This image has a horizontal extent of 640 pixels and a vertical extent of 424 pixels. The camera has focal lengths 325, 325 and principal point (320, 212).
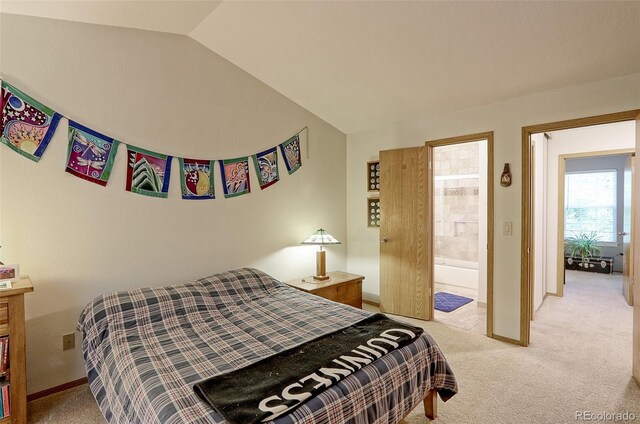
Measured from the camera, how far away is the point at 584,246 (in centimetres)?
610

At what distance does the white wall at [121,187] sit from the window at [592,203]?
6.33 m

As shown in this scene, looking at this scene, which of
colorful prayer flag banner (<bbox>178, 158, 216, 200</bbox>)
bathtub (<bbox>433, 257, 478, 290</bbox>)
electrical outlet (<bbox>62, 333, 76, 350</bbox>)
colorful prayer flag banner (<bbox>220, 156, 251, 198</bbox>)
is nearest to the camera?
electrical outlet (<bbox>62, 333, 76, 350</bbox>)

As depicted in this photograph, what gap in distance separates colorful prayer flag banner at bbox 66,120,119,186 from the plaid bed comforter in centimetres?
93

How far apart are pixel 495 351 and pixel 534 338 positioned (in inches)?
22.6

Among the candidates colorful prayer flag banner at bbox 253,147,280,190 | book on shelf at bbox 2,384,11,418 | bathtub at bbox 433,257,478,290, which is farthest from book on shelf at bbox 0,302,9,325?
bathtub at bbox 433,257,478,290

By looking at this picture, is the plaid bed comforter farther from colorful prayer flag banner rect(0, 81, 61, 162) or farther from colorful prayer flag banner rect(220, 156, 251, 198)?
colorful prayer flag banner rect(0, 81, 61, 162)

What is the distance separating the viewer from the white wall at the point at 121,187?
7.28 feet

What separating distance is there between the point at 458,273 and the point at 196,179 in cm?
420

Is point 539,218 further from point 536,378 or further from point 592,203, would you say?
point 592,203

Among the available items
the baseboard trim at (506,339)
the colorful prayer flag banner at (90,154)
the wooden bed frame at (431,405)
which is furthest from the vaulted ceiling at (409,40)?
the wooden bed frame at (431,405)

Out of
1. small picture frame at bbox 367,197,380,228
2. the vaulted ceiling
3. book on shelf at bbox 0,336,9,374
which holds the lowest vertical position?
book on shelf at bbox 0,336,9,374

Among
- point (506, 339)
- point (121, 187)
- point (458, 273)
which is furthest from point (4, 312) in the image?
point (458, 273)

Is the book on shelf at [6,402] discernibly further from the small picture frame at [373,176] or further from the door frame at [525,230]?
the door frame at [525,230]

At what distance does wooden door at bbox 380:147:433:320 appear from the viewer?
3.59 meters
